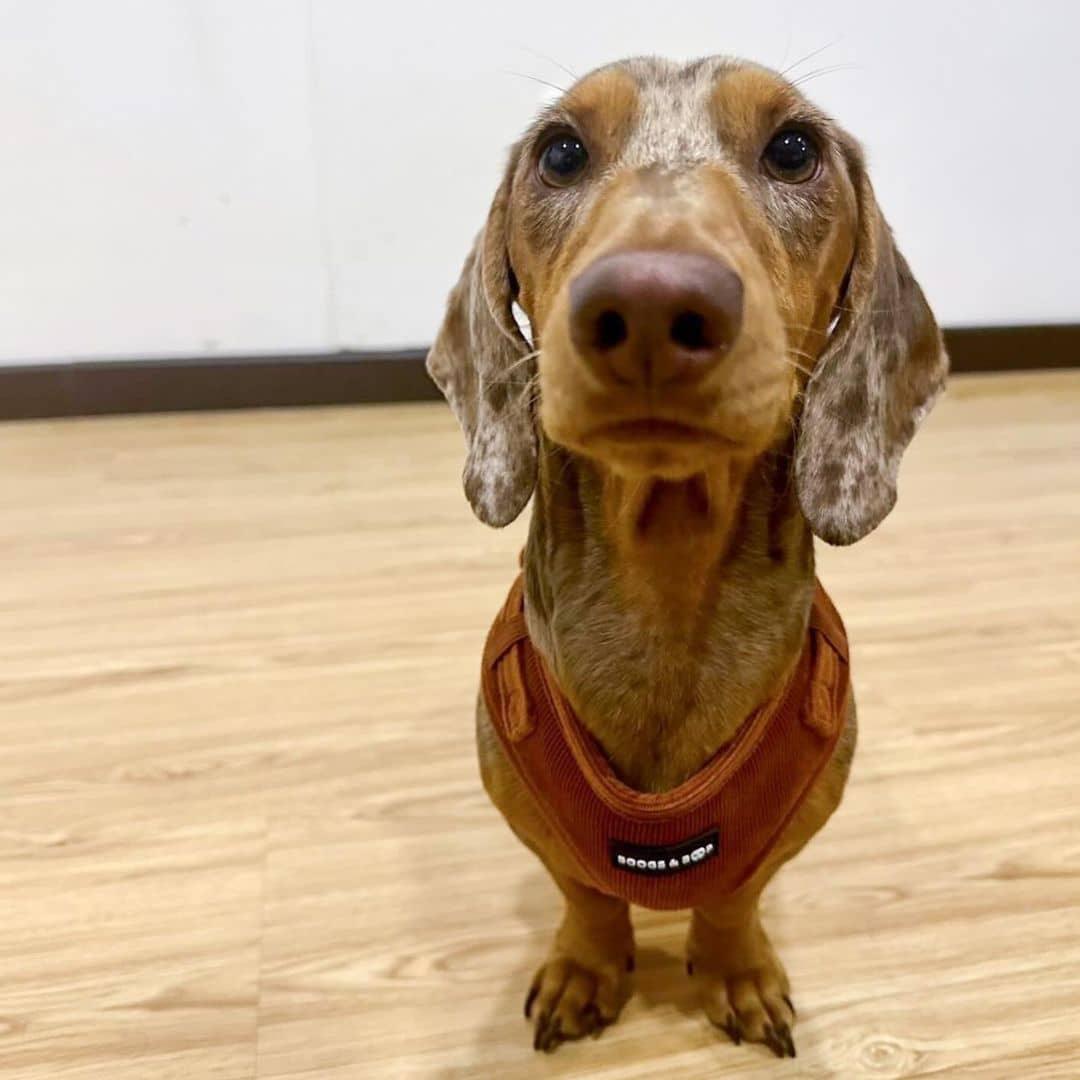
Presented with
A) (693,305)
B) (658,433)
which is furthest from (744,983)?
(693,305)

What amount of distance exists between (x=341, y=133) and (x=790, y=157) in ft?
7.82

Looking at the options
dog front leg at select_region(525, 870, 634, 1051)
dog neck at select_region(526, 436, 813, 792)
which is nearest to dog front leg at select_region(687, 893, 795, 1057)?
dog front leg at select_region(525, 870, 634, 1051)

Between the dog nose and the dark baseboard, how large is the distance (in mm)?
2717

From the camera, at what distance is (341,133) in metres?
3.25

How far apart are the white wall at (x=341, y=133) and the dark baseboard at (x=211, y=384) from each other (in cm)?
7

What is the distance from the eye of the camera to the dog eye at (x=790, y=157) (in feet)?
3.91

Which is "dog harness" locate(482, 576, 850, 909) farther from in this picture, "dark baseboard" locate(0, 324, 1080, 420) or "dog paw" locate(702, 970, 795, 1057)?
"dark baseboard" locate(0, 324, 1080, 420)

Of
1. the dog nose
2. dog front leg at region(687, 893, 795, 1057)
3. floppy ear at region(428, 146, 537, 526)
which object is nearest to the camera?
the dog nose

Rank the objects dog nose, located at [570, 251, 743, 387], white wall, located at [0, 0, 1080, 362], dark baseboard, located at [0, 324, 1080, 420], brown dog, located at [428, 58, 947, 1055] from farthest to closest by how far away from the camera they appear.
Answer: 1. dark baseboard, located at [0, 324, 1080, 420]
2. white wall, located at [0, 0, 1080, 362]
3. brown dog, located at [428, 58, 947, 1055]
4. dog nose, located at [570, 251, 743, 387]

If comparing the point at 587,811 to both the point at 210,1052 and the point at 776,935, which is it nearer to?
the point at 776,935

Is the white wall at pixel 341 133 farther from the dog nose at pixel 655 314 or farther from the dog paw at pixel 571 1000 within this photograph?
the dog nose at pixel 655 314

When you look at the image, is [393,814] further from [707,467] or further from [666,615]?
[707,467]

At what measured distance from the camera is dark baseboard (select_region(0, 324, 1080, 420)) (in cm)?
344

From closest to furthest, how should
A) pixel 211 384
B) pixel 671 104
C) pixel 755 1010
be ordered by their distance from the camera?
pixel 671 104, pixel 755 1010, pixel 211 384
